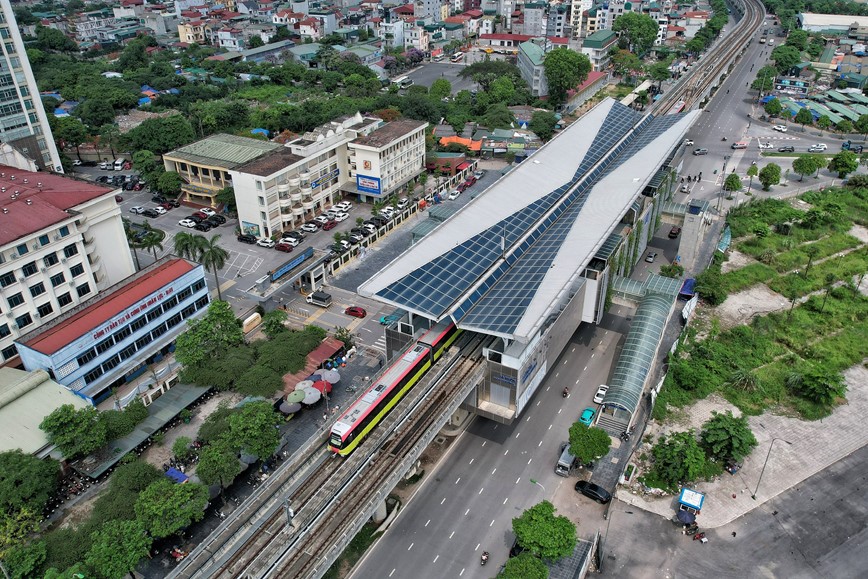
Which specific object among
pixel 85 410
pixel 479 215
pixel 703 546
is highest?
pixel 479 215

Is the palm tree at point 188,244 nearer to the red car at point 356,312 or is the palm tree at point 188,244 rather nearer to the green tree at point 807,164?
the red car at point 356,312

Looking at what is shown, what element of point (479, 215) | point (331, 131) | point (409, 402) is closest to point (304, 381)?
point (409, 402)

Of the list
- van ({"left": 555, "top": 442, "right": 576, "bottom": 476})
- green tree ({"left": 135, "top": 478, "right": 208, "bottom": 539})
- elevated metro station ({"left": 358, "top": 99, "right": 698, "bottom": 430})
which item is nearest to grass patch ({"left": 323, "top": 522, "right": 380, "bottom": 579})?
green tree ({"left": 135, "top": 478, "right": 208, "bottom": 539})

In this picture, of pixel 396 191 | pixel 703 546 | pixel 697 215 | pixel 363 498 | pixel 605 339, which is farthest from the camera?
pixel 396 191

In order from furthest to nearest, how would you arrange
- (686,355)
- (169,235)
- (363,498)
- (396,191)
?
(396,191)
(169,235)
(686,355)
(363,498)

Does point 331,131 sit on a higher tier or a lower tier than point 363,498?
higher

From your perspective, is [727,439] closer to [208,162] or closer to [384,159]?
[384,159]

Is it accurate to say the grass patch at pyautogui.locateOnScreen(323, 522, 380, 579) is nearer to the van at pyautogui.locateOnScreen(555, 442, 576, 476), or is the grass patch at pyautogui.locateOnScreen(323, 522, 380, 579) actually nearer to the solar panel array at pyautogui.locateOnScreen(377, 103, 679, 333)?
the van at pyautogui.locateOnScreen(555, 442, 576, 476)

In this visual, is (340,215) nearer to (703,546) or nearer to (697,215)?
(697,215)

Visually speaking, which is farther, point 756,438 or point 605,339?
point 605,339
